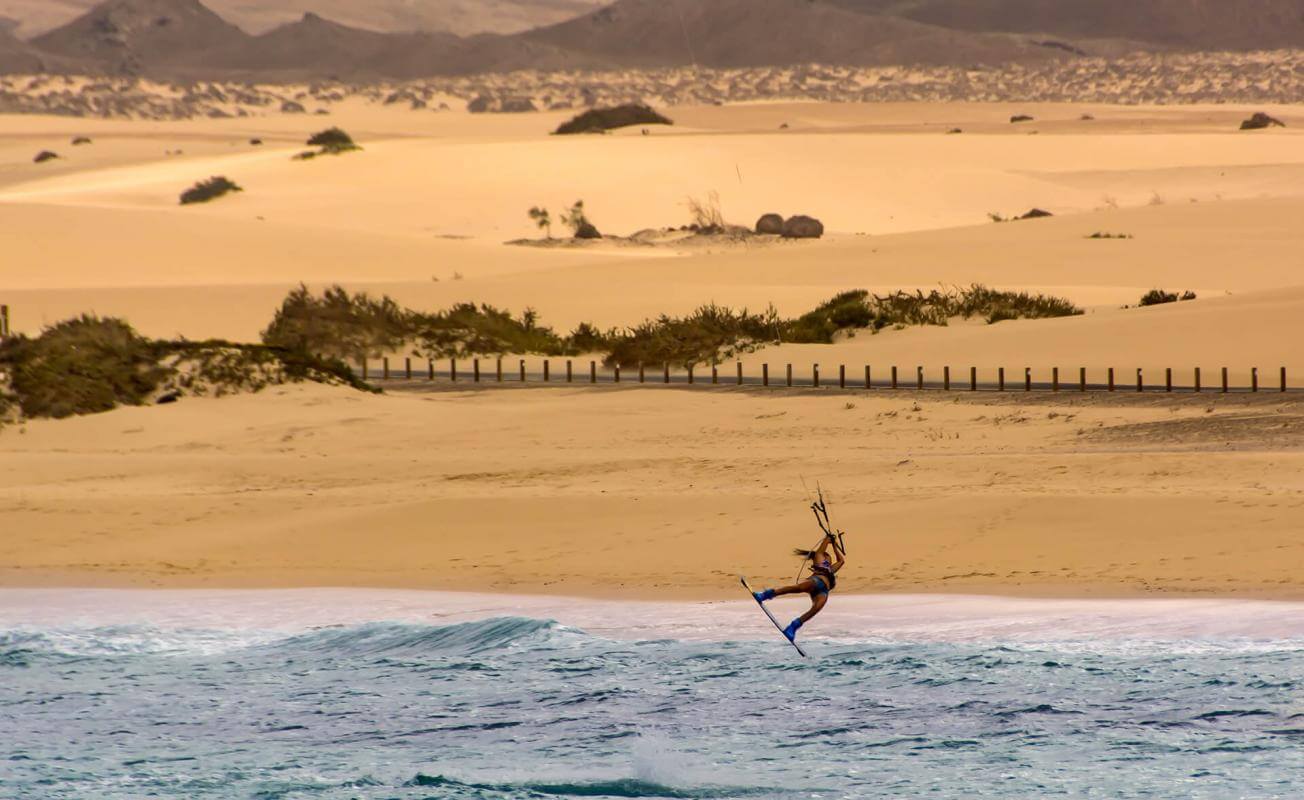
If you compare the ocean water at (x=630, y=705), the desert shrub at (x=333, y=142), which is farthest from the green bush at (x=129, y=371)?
the desert shrub at (x=333, y=142)

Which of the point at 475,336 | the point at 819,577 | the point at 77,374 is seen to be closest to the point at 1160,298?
the point at 475,336

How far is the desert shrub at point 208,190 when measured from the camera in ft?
269

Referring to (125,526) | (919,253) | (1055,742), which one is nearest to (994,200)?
(919,253)

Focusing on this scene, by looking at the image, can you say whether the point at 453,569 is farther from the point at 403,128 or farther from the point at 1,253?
the point at 403,128

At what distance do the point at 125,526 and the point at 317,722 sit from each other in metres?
8.16

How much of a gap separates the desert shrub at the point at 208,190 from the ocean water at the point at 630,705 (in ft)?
213

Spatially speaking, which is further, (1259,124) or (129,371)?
(1259,124)

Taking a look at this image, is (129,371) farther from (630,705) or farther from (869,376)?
(630,705)

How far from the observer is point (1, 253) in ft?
208

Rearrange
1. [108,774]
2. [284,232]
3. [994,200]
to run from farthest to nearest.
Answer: [994,200] < [284,232] < [108,774]

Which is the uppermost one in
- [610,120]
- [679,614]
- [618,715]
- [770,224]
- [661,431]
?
[610,120]

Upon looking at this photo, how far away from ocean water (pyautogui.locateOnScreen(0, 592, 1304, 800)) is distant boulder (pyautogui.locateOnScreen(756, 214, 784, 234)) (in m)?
54.0

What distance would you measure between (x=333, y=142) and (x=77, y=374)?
6997 centimetres

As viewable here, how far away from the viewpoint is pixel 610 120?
110500 millimetres
